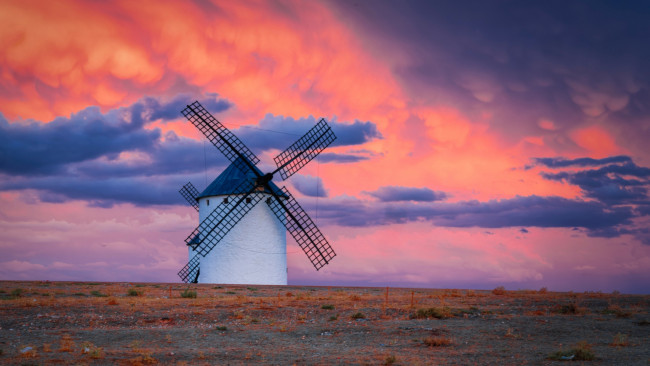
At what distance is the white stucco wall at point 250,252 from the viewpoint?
36094 millimetres

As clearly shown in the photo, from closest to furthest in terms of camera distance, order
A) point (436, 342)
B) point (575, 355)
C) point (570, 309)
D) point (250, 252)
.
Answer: point (575, 355)
point (436, 342)
point (570, 309)
point (250, 252)

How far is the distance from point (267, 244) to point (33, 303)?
1617cm

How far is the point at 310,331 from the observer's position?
1761cm

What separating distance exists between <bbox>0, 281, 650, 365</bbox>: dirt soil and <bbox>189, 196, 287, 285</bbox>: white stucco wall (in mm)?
10063

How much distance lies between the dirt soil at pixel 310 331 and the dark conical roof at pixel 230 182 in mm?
11396

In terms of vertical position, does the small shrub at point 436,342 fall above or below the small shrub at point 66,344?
above

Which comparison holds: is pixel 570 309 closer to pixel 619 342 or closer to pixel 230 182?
pixel 619 342

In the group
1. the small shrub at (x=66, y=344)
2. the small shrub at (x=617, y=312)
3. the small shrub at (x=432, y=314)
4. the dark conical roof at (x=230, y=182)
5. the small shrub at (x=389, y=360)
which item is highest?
the dark conical roof at (x=230, y=182)

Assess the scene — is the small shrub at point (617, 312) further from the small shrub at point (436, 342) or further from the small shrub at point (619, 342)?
the small shrub at point (436, 342)

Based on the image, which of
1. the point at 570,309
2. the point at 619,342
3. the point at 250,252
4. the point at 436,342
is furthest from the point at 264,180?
the point at 619,342

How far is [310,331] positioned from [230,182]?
2061 centimetres

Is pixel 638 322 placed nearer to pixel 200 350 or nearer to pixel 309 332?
pixel 309 332

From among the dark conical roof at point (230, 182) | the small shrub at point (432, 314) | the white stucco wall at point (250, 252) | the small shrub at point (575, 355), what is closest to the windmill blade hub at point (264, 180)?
the dark conical roof at point (230, 182)

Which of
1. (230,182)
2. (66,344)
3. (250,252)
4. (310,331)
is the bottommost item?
(66,344)
